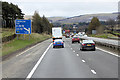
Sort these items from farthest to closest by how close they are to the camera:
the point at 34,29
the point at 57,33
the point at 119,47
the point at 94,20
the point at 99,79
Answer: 1. the point at 94,20
2. the point at 34,29
3. the point at 57,33
4. the point at 119,47
5. the point at 99,79

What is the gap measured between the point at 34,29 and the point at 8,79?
451 feet

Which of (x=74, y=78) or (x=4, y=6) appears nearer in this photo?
(x=74, y=78)

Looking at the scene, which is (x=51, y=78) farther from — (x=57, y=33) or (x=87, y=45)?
(x=57, y=33)

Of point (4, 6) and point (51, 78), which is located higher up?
point (4, 6)

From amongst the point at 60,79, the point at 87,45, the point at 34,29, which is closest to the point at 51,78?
the point at 60,79

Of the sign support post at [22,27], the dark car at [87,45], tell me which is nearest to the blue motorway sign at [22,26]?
the sign support post at [22,27]

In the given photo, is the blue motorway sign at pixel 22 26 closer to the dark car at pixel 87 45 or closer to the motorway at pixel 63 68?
the dark car at pixel 87 45

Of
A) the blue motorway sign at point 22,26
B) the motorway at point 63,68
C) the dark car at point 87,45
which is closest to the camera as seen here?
the motorway at point 63,68

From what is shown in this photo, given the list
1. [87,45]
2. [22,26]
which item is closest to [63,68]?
[87,45]

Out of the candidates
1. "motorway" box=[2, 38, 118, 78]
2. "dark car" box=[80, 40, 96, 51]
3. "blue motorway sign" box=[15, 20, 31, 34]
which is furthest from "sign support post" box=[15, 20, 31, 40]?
"motorway" box=[2, 38, 118, 78]

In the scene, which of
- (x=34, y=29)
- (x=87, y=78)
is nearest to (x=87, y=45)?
(x=87, y=78)

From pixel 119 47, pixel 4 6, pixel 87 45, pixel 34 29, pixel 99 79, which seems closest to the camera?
pixel 99 79

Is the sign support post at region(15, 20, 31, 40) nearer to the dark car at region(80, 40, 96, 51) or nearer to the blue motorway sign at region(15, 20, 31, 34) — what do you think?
the blue motorway sign at region(15, 20, 31, 34)

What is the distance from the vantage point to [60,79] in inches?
399
